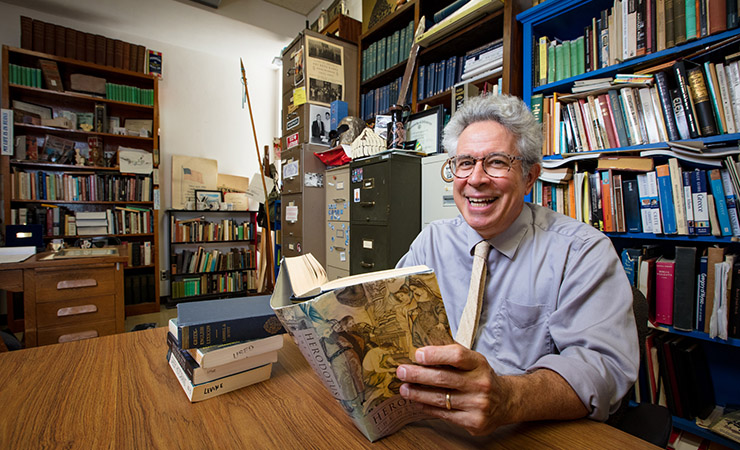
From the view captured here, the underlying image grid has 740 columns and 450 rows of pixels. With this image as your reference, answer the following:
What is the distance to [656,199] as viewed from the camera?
4.34ft

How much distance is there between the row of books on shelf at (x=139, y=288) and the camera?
3.73 metres

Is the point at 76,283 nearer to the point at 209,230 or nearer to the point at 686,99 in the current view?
the point at 209,230

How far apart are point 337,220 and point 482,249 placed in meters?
1.75

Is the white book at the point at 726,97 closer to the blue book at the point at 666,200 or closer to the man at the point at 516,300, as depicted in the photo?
the blue book at the point at 666,200

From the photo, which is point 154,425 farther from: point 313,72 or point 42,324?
point 313,72

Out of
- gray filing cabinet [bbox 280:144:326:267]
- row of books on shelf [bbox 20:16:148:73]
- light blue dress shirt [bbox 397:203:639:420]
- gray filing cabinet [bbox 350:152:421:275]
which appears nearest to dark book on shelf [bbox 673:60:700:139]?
light blue dress shirt [bbox 397:203:639:420]

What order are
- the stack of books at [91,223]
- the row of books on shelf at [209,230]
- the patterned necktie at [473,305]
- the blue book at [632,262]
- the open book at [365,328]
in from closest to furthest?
the open book at [365,328] → the patterned necktie at [473,305] → the blue book at [632,262] → the stack of books at [91,223] → the row of books on shelf at [209,230]

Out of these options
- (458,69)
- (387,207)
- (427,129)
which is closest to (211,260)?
(387,207)

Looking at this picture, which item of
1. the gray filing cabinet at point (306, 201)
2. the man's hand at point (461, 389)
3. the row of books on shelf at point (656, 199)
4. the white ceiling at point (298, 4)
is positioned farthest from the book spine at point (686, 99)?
the white ceiling at point (298, 4)

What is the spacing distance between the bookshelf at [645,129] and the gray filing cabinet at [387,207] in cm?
69

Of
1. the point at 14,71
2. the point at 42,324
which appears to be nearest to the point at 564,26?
the point at 42,324

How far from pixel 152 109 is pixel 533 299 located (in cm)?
463

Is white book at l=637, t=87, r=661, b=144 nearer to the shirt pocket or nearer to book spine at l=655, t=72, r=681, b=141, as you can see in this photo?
book spine at l=655, t=72, r=681, b=141

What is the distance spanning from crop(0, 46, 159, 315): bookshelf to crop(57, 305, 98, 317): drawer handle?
221cm
